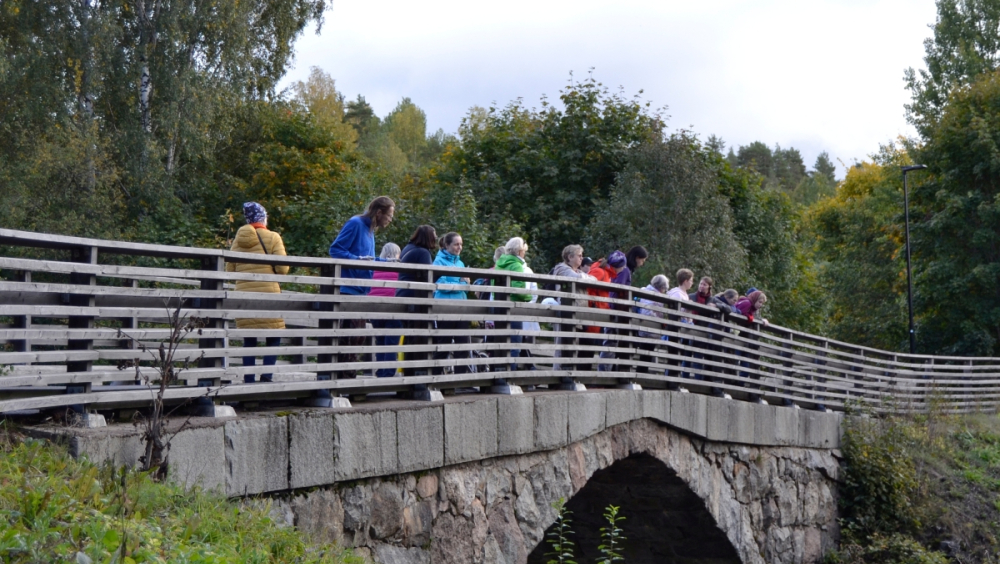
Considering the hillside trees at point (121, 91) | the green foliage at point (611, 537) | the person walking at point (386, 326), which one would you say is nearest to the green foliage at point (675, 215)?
the green foliage at point (611, 537)

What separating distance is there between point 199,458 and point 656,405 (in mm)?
6266

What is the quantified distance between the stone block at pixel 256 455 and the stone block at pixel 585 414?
3.53 meters

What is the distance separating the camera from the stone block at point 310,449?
5551 millimetres

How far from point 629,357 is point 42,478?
7.59 metres

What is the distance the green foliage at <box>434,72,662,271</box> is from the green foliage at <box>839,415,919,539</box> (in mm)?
10518

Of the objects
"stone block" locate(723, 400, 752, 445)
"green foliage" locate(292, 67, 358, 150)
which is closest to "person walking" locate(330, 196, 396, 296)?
"stone block" locate(723, 400, 752, 445)

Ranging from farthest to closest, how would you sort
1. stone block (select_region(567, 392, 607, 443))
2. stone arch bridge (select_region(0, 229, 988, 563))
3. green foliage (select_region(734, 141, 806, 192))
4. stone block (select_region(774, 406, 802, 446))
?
1. green foliage (select_region(734, 141, 806, 192))
2. stone block (select_region(774, 406, 802, 446))
3. stone block (select_region(567, 392, 607, 443))
4. stone arch bridge (select_region(0, 229, 988, 563))

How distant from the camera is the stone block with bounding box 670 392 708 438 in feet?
35.4

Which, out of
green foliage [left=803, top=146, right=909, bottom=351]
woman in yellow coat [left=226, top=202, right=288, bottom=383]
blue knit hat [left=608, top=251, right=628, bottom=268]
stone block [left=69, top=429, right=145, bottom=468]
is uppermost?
green foliage [left=803, top=146, right=909, bottom=351]

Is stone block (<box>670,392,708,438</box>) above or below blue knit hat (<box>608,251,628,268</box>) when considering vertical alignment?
below

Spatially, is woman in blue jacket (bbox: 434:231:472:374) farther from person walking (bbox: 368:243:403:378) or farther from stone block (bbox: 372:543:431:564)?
stone block (bbox: 372:543:431:564)

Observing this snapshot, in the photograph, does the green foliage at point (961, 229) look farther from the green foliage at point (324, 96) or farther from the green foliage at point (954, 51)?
the green foliage at point (324, 96)

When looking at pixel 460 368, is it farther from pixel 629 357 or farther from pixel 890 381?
pixel 890 381

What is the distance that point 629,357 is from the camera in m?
10.9
